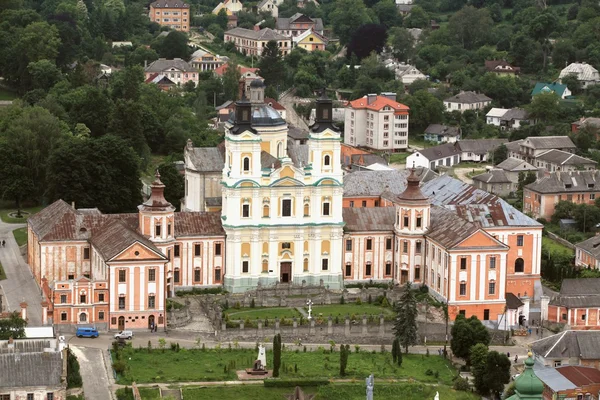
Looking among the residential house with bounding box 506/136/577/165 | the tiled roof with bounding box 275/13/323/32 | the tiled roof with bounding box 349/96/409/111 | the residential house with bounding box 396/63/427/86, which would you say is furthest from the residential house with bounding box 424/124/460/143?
the tiled roof with bounding box 275/13/323/32

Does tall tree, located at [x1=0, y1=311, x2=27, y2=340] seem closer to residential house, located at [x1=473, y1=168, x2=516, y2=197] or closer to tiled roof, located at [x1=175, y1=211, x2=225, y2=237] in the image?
tiled roof, located at [x1=175, y1=211, x2=225, y2=237]

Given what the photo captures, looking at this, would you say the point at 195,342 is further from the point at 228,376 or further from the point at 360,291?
the point at 360,291

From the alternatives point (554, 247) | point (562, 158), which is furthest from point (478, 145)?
point (554, 247)

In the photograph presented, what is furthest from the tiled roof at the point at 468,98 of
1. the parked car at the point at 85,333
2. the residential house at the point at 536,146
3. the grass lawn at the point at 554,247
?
the parked car at the point at 85,333

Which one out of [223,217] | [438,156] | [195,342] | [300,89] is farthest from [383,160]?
[195,342]

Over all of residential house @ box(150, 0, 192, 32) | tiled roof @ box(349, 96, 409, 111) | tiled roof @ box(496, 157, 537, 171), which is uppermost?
residential house @ box(150, 0, 192, 32)
